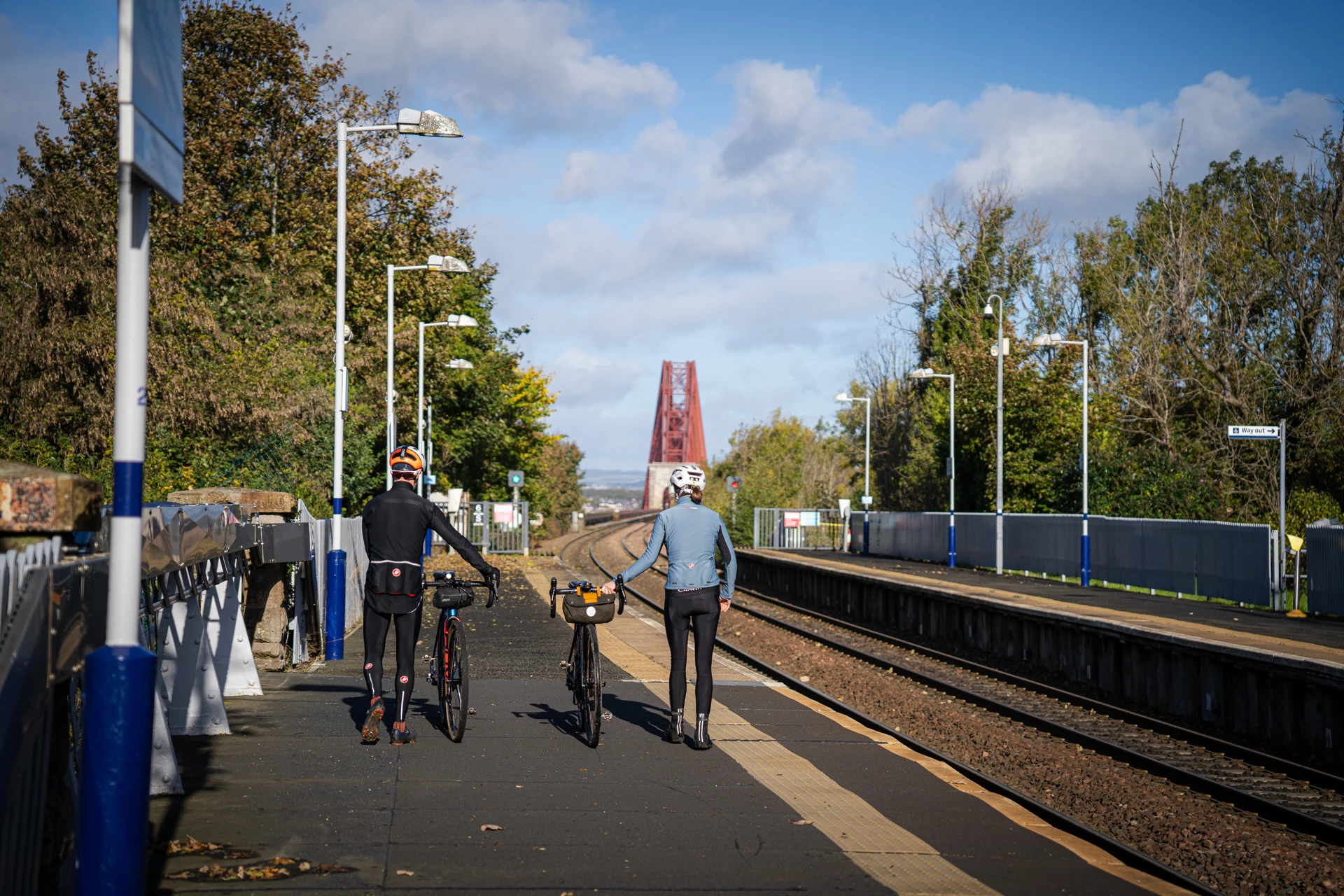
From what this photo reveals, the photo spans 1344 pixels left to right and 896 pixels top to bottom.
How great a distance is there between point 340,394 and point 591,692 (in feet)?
27.8

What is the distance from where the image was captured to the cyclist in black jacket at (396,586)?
8594 mm

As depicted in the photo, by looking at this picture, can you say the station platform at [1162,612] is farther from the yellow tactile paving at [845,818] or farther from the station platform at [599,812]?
the station platform at [599,812]

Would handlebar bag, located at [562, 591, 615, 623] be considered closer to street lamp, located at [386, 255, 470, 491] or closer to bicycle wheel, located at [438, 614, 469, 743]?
bicycle wheel, located at [438, 614, 469, 743]

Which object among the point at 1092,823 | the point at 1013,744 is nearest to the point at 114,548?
the point at 1092,823

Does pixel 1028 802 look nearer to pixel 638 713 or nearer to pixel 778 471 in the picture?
pixel 638 713

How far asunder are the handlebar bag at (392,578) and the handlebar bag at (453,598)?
0.77 feet

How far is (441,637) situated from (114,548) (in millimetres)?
5310

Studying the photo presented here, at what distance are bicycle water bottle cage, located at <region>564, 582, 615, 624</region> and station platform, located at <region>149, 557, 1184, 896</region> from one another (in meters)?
0.91

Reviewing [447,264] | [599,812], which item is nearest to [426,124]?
[447,264]

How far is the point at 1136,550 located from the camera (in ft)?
100

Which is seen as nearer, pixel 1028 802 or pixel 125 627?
pixel 125 627

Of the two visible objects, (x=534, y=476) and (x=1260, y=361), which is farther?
(x=534, y=476)

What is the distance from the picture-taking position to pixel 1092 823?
8.05 meters

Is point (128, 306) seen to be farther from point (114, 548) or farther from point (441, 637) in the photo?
point (441, 637)
